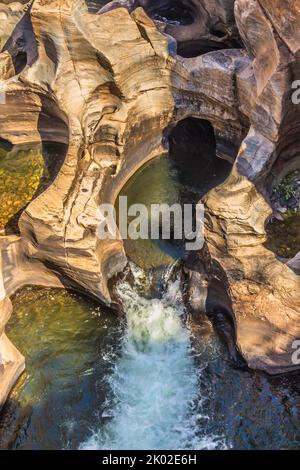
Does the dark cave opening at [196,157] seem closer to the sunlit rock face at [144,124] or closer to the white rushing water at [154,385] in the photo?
the sunlit rock face at [144,124]

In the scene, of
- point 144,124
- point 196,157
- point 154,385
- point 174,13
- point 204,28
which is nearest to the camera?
point 154,385

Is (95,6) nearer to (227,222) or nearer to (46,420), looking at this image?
(227,222)

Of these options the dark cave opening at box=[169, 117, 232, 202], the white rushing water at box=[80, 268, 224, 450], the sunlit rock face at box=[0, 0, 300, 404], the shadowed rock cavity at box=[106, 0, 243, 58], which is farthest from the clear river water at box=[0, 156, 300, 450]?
the shadowed rock cavity at box=[106, 0, 243, 58]

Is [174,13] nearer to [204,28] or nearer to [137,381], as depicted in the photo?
[204,28]

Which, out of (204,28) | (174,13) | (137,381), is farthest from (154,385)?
(174,13)

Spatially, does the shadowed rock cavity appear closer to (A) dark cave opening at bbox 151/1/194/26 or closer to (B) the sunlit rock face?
(B) the sunlit rock face

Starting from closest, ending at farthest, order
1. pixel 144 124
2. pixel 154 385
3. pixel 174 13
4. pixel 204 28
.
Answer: pixel 154 385 → pixel 144 124 → pixel 204 28 → pixel 174 13

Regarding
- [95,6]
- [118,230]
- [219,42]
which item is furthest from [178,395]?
[95,6]
